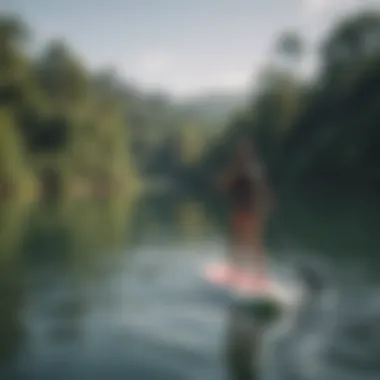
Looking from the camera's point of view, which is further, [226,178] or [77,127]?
[77,127]

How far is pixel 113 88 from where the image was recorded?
2748 mm

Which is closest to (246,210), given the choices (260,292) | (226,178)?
(226,178)

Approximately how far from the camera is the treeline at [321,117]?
267cm

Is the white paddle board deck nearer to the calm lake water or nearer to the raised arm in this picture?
the calm lake water

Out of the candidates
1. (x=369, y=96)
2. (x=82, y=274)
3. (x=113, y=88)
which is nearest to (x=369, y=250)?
(x=369, y=96)

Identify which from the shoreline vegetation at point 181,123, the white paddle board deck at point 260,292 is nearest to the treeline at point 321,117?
the shoreline vegetation at point 181,123

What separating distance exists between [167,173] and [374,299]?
115cm

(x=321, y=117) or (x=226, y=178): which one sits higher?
(x=321, y=117)

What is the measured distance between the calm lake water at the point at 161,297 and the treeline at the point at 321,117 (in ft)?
0.54

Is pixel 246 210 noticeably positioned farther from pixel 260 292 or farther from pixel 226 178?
pixel 260 292

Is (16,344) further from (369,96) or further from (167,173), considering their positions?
(369,96)

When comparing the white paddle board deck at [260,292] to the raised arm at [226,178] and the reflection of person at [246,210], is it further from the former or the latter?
the raised arm at [226,178]

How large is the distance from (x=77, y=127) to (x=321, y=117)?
1.04m

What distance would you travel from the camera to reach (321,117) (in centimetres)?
291
